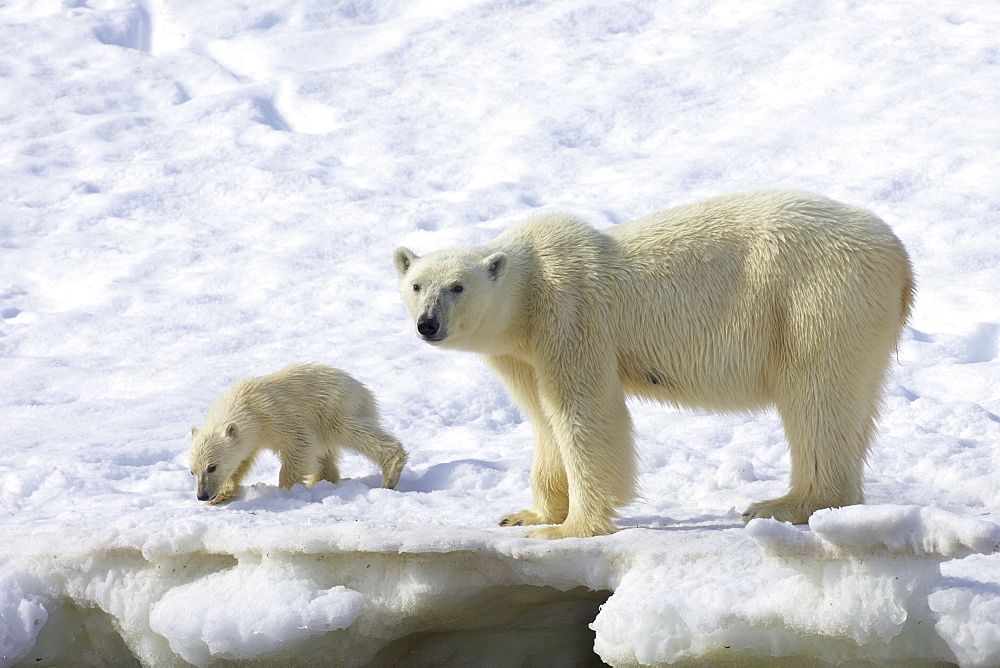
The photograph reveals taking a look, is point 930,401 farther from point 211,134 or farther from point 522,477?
point 211,134

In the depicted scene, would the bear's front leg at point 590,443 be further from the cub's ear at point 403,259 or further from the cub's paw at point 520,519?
the cub's ear at point 403,259

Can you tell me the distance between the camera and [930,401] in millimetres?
7156

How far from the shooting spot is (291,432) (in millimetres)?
6457

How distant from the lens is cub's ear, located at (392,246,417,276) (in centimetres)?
506

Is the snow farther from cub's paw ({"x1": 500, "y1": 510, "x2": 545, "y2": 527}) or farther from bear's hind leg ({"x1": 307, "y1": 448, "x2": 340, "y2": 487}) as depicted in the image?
bear's hind leg ({"x1": 307, "y1": 448, "x2": 340, "y2": 487})

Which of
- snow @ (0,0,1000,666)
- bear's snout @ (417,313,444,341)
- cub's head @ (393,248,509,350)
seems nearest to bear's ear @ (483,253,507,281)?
cub's head @ (393,248,509,350)

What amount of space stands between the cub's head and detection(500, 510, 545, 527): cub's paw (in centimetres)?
91

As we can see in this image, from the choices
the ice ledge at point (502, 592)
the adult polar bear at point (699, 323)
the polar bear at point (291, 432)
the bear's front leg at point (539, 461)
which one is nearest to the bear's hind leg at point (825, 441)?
the adult polar bear at point (699, 323)

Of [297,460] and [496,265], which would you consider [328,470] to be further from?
[496,265]

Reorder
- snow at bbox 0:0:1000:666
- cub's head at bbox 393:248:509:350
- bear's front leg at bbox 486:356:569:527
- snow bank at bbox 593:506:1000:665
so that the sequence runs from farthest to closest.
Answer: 1. bear's front leg at bbox 486:356:569:527
2. cub's head at bbox 393:248:509:350
3. snow at bbox 0:0:1000:666
4. snow bank at bbox 593:506:1000:665

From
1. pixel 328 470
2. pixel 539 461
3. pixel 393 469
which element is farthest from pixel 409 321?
pixel 539 461

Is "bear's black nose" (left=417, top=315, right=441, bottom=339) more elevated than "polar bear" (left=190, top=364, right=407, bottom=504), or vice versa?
"bear's black nose" (left=417, top=315, right=441, bottom=339)

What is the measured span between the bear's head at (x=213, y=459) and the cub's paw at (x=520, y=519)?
1923 millimetres

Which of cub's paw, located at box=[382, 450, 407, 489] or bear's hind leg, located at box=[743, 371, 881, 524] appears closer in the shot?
bear's hind leg, located at box=[743, 371, 881, 524]
